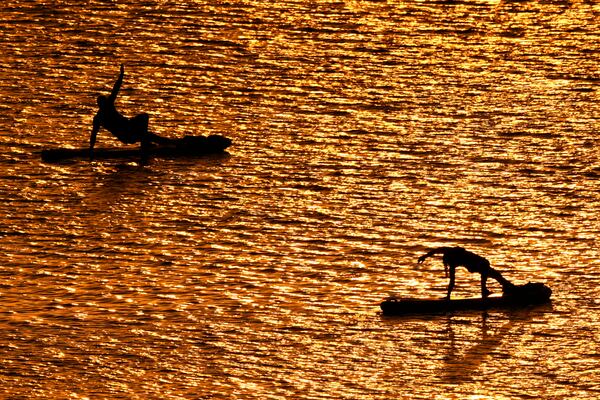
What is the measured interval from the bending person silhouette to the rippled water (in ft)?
2.24

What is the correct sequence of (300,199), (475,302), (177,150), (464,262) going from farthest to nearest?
(177,150) < (300,199) < (475,302) < (464,262)

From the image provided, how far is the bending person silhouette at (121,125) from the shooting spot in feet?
155

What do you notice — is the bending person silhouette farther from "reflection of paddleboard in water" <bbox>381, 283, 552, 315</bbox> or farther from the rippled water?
"reflection of paddleboard in water" <bbox>381, 283, 552, 315</bbox>

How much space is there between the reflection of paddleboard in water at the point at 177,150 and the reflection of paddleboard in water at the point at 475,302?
1294 centimetres

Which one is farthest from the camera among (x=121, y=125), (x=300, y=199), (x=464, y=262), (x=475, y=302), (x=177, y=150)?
(x=177, y=150)

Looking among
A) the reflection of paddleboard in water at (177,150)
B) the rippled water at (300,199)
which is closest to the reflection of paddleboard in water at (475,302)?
the rippled water at (300,199)

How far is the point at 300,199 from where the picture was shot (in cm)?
4475

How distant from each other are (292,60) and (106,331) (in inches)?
906

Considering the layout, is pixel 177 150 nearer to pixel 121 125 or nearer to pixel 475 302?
pixel 121 125

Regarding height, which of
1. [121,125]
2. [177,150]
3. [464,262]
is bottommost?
[177,150]

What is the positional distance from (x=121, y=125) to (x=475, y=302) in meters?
13.8

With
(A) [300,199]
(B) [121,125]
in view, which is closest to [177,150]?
(B) [121,125]

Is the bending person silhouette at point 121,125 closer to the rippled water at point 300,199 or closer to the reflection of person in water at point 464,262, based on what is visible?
the rippled water at point 300,199

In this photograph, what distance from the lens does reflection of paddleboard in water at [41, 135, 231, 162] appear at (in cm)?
4831
